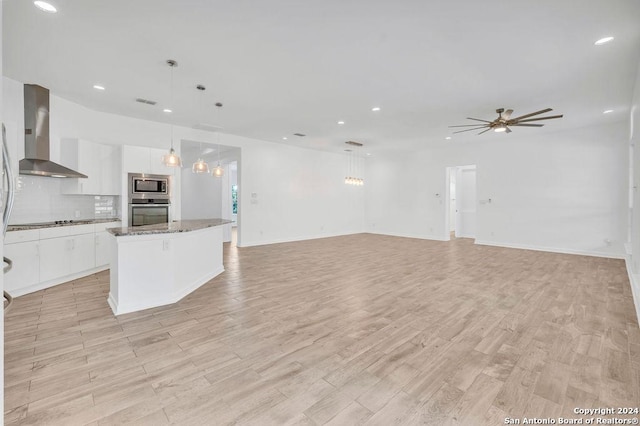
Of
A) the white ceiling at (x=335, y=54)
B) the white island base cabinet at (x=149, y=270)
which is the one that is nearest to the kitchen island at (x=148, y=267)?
the white island base cabinet at (x=149, y=270)

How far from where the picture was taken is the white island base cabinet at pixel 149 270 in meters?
3.38

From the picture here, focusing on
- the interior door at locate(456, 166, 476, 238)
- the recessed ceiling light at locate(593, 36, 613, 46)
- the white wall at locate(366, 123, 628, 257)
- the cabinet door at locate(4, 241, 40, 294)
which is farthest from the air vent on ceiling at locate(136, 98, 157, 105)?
the interior door at locate(456, 166, 476, 238)

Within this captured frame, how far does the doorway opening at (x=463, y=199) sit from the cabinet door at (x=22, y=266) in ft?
34.5

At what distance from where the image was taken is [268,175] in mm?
8672

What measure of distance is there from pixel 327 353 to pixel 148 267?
2.46 metres

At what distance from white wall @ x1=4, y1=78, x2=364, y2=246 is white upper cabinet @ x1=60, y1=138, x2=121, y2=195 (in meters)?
0.26

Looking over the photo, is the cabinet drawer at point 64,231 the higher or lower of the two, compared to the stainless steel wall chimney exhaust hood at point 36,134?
lower

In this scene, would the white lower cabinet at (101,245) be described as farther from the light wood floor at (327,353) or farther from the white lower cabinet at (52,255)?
the light wood floor at (327,353)

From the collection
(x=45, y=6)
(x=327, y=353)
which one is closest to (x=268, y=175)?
(x=45, y=6)

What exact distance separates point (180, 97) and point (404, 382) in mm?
5196

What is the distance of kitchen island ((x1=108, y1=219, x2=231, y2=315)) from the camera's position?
3377 millimetres

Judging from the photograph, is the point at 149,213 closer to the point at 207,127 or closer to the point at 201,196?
the point at 207,127

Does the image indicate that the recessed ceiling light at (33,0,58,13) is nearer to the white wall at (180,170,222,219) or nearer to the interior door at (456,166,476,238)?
the white wall at (180,170,222,219)

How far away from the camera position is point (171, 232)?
3588mm
